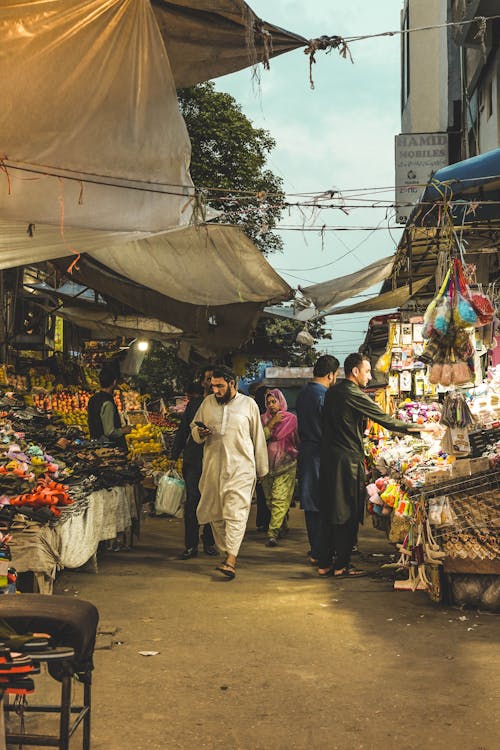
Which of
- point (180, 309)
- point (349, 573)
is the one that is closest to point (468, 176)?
point (349, 573)

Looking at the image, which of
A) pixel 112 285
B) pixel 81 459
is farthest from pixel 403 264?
pixel 81 459

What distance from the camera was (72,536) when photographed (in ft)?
24.7

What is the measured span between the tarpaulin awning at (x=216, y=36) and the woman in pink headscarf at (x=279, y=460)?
480cm

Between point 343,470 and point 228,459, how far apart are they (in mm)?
1098

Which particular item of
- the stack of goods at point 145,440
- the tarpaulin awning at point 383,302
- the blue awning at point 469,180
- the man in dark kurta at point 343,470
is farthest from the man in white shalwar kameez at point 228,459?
the stack of goods at point 145,440

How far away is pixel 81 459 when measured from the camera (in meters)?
9.44

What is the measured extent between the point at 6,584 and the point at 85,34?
3540 millimetres

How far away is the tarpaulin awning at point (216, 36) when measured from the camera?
6.50 metres

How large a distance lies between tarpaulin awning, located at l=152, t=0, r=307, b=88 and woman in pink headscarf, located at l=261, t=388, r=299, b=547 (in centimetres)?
480

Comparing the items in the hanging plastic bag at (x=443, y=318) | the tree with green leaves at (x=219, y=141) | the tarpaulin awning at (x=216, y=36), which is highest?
the tree with green leaves at (x=219, y=141)

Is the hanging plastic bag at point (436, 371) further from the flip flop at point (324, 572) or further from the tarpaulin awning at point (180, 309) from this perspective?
the tarpaulin awning at point (180, 309)

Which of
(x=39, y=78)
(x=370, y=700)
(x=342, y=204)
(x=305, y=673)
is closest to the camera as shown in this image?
(x=370, y=700)

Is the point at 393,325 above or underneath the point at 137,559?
above

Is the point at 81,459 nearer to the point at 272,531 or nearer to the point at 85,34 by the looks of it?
the point at 272,531
